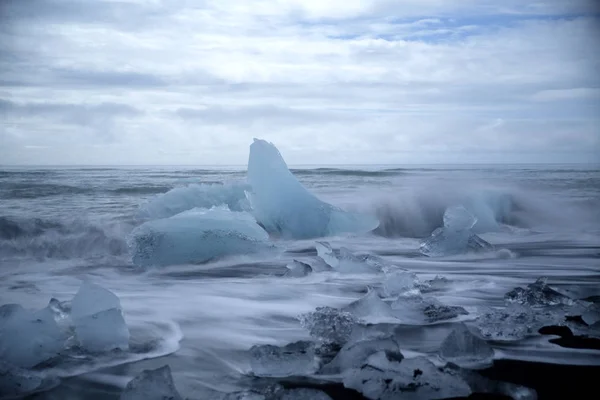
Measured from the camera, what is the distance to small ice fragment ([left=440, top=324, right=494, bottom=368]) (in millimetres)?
2297

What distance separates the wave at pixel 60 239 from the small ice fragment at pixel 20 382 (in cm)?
351

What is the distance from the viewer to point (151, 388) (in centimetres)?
188

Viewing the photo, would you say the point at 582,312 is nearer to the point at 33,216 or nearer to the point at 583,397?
the point at 583,397

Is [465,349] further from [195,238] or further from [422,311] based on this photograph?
[195,238]

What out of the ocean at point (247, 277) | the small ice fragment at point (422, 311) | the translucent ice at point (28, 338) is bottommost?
the ocean at point (247, 277)

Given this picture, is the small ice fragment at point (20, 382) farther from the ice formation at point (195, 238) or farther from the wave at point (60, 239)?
the wave at point (60, 239)

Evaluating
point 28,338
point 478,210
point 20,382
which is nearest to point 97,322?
point 28,338

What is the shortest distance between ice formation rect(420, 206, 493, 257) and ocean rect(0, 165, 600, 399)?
117 millimetres

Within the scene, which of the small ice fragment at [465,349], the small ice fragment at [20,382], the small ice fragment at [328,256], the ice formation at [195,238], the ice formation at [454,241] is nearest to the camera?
the small ice fragment at [20,382]

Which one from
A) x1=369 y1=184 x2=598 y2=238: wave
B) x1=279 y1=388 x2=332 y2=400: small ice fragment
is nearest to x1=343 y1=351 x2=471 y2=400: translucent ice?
x1=279 y1=388 x2=332 y2=400: small ice fragment

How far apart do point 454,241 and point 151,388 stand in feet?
13.2

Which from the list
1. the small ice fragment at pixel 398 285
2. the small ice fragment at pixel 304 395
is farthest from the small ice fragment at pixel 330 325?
the small ice fragment at pixel 398 285

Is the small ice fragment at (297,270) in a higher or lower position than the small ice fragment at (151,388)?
lower

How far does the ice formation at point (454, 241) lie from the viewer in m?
5.26
